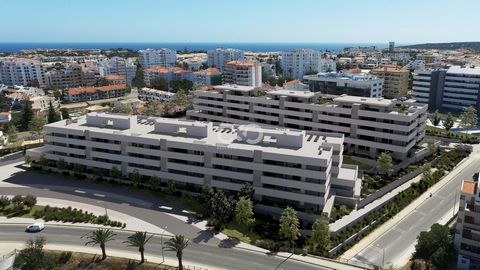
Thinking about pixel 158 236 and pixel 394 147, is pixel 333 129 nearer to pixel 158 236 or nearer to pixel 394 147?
pixel 394 147

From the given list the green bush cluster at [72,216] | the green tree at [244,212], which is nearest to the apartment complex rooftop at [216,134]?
the green tree at [244,212]

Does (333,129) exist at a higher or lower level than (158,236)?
higher

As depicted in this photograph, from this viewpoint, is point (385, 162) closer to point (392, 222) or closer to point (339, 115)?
point (392, 222)

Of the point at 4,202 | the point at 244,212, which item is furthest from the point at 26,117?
the point at 244,212

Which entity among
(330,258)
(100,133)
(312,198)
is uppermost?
(100,133)

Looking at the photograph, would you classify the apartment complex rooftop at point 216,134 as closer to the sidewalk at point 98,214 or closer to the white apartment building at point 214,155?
the white apartment building at point 214,155

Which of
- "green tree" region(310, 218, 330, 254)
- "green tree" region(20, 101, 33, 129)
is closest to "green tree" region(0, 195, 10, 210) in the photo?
"green tree" region(310, 218, 330, 254)

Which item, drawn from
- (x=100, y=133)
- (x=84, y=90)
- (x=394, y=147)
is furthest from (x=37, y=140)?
(x=394, y=147)

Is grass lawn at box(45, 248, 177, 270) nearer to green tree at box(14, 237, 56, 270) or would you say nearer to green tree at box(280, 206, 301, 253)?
green tree at box(14, 237, 56, 270)
